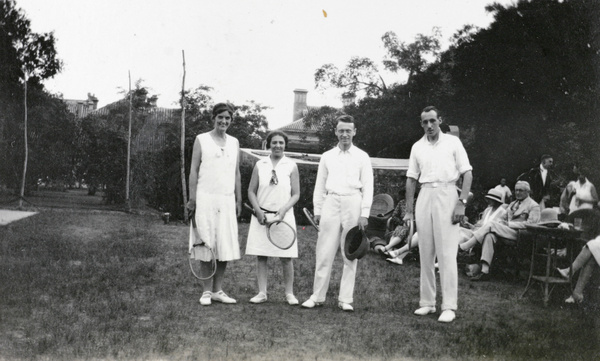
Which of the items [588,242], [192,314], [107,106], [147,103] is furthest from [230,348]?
[107,106]

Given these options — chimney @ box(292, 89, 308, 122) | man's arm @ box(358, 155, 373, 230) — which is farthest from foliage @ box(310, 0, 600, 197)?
chimney @ box(292, 89, 308, 122)

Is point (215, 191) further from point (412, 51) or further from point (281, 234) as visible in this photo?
point (412, 51)

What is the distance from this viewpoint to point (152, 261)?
8352mm

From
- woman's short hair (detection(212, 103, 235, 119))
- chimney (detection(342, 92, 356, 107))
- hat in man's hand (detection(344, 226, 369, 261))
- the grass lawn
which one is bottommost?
the grass lawn

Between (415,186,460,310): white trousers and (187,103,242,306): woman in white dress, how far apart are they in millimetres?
1856

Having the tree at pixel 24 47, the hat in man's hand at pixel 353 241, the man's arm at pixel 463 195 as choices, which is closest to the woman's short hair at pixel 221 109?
the hat in man's hand at pixel 353 241

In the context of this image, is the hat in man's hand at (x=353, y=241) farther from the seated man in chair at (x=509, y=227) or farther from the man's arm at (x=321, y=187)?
the seated man in chair at (x=509, y=227)

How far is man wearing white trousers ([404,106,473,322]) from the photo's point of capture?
17.6 ft

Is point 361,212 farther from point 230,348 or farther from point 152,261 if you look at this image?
point 152,261

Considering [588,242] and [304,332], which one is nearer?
[304,332]

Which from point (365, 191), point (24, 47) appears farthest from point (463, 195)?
point (24, 47)

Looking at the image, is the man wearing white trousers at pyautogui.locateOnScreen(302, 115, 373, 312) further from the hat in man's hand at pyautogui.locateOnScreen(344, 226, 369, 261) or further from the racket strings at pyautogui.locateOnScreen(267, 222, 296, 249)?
the racket strings at pyautogui.locateOnScreen(267, 222, 296, 249)

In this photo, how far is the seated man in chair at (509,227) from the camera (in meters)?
7.69

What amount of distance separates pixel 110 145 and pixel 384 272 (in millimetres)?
21098
